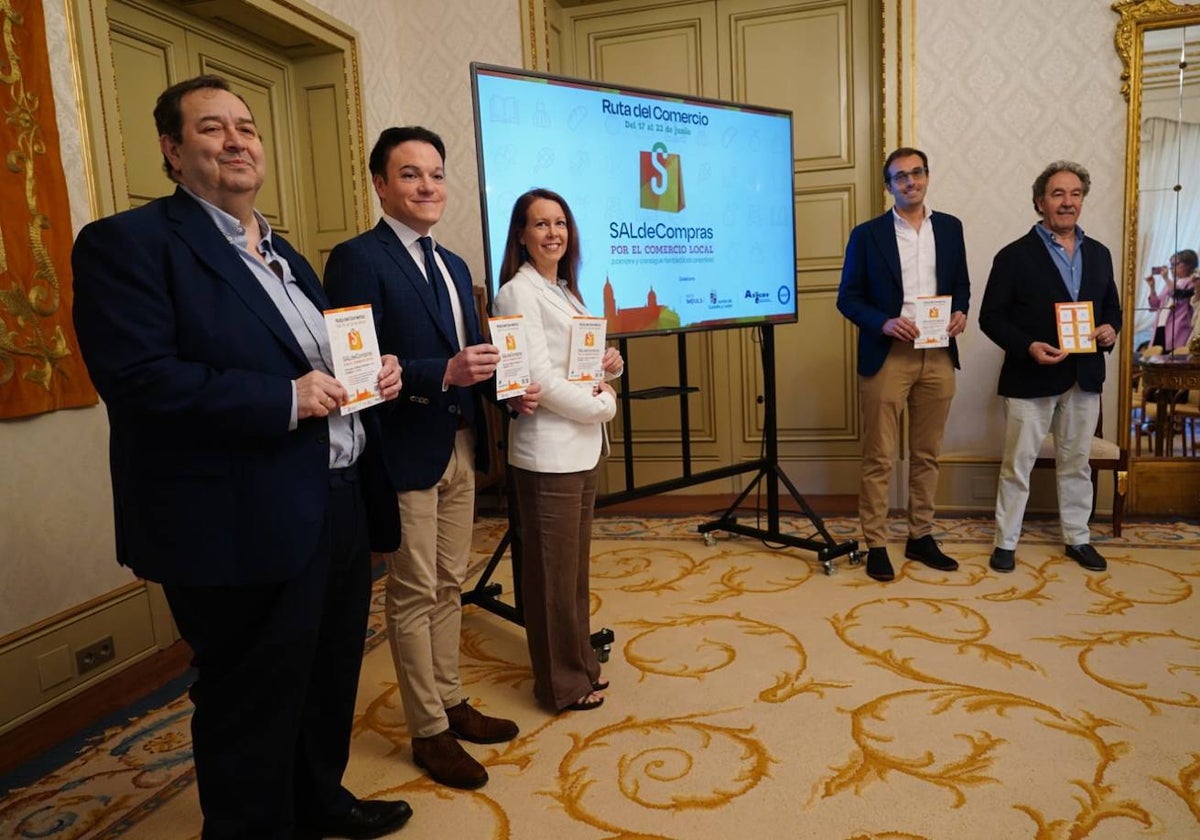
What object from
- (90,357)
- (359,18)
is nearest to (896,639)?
(90,357)

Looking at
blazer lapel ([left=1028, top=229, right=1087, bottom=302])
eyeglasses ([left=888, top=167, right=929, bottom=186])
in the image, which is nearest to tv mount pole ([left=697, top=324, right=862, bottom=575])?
eyeglasses ([left=888, top=167, right=929, bottom=186])

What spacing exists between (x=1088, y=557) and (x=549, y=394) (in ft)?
7.98

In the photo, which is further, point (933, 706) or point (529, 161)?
point (529, 161)

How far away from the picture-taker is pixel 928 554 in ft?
10.8

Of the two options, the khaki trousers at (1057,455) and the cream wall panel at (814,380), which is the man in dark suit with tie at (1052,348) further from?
the cream wall panel at (814,380)

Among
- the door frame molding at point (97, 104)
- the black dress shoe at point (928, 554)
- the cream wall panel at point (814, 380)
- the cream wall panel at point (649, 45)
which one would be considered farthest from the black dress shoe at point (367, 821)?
the cream wall panel at point (649, 45)

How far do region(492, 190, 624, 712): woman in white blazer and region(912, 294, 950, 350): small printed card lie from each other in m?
1.43

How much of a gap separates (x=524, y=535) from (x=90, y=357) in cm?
115

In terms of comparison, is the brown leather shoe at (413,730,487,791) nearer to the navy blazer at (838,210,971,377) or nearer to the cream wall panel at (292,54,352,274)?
the navy blazer at (838,210,971,377)

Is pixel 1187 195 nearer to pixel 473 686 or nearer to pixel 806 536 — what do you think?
pixel 806 536

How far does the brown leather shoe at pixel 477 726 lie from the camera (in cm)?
210

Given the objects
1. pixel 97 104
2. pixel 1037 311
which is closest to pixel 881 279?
pixel 1037 311

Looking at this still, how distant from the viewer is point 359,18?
3992 millimetres

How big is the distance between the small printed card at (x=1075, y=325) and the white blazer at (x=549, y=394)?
193cm
